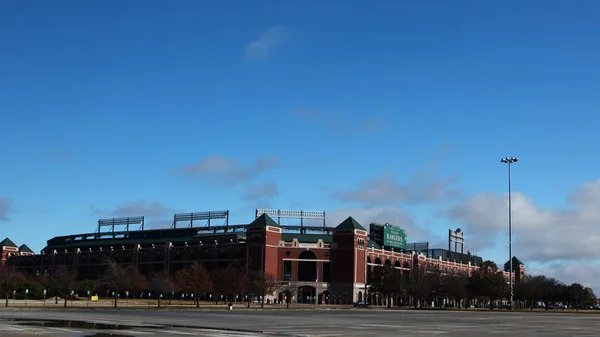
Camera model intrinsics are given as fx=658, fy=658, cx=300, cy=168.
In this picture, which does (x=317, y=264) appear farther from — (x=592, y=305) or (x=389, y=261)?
(x=592, y=305)

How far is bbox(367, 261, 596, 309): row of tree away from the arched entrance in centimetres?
1378

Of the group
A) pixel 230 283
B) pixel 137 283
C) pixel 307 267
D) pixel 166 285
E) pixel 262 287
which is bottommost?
pixel 137 283

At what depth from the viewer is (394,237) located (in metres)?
181

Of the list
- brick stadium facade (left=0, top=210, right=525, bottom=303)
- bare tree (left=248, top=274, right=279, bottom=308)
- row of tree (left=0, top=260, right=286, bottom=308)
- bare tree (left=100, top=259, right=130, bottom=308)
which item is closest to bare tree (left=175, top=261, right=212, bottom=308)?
row of tree (left=0, top=260, right=286, bottom=308)

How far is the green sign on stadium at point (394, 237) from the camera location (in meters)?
178

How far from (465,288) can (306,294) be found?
38425mm

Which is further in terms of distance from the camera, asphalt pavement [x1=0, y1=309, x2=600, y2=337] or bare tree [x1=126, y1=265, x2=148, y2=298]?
bare tree [x1=126, y1=265, x2=148, y2=298]

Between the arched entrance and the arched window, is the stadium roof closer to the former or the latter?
the arched window

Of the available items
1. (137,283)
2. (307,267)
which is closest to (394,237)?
(307,267)

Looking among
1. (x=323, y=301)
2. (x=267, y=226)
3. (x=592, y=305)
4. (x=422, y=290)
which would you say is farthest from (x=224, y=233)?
(x=592, y=305)

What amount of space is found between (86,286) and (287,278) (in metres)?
47.1

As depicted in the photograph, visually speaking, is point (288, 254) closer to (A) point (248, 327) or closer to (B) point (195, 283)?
(B) point (195, 283)

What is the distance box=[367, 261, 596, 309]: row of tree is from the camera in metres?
131

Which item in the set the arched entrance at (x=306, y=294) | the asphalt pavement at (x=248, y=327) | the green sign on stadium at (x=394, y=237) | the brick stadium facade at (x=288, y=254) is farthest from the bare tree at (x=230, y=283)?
the asphalt pavement at (x=248, y=327)
